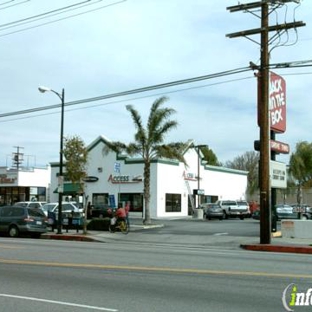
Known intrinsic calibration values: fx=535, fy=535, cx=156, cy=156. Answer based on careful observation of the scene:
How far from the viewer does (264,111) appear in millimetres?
21812

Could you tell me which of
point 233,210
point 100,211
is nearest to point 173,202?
point 233,210

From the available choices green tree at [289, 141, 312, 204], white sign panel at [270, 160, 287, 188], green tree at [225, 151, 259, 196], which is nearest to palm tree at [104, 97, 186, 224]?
white sign panel at [270, 160, 287, 188]

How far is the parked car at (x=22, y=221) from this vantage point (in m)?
26.9

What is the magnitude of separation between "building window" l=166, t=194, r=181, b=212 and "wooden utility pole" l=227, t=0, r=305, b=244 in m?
27.9

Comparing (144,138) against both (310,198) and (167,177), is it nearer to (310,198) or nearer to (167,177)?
(167,177)

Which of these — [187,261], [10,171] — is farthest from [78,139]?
[10,171]

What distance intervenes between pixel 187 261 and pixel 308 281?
4350 millimetres

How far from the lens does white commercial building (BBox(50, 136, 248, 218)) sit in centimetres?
4834

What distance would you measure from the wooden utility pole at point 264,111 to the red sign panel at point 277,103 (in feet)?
5.84

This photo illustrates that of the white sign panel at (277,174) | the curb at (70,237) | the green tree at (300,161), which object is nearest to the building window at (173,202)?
the green tree at (300,161)

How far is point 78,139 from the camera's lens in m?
28.3

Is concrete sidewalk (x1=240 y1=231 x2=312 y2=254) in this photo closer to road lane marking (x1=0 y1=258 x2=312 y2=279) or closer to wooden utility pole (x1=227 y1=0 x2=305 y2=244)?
wooden utility pole (x1=227 y1=0 x2=305 y2=244)

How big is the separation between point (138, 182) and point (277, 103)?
2522cm

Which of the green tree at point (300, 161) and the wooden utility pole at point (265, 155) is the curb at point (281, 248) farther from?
the green tree at point (300, 161)
